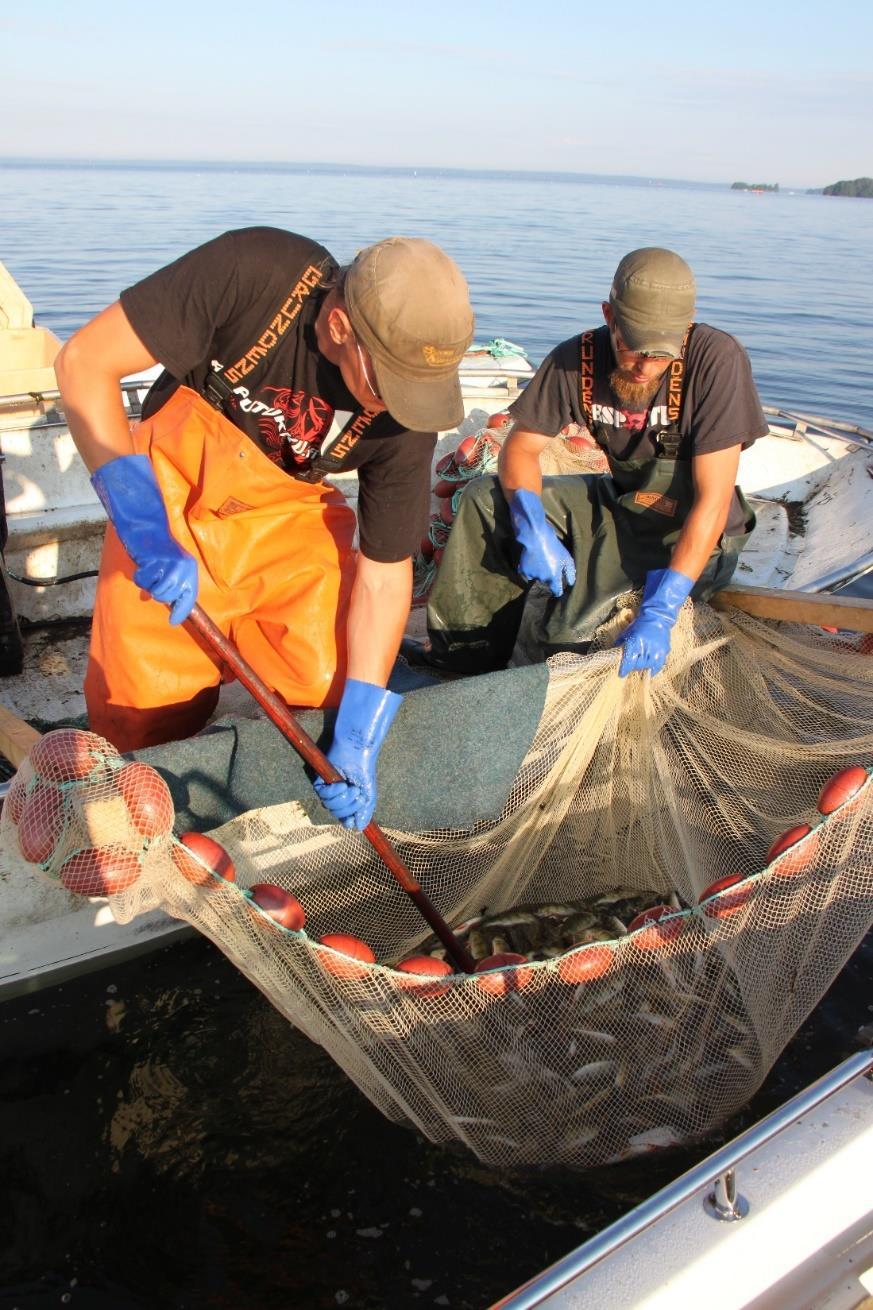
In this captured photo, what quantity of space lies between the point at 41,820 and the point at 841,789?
220cm

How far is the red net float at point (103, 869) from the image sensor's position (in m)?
2.34

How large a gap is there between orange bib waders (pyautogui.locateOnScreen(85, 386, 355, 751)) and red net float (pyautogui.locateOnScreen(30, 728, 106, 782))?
760mm

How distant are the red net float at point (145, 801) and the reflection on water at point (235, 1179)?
1.14 m

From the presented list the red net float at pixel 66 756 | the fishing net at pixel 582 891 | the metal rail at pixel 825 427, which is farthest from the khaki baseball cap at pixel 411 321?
the metal rail at pixel 825 427

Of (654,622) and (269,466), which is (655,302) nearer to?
(654,622)

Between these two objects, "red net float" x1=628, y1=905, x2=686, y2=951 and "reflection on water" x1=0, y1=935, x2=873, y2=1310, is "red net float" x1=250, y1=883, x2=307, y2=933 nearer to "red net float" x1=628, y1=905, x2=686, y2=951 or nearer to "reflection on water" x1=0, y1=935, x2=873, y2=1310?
"reflection on water" x1=0, y1=935, x2=873, y2=1310

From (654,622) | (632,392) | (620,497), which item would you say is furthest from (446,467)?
(654,622)

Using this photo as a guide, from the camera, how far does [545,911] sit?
3.37 m

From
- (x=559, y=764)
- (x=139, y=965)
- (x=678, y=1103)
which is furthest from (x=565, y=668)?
(x=139, y=965)

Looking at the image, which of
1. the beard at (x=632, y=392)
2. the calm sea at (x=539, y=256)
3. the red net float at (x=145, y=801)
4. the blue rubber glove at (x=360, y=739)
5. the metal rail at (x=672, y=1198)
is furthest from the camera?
the calm sea at (x=539, y=256)

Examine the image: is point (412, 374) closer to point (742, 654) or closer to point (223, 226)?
point (742, 654)

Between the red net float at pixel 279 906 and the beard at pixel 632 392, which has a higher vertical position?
the beard at pixel 632 392

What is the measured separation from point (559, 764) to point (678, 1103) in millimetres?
1088

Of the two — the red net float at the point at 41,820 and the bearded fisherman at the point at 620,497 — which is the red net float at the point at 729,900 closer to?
the bearded fisherman at the point at 620,497
